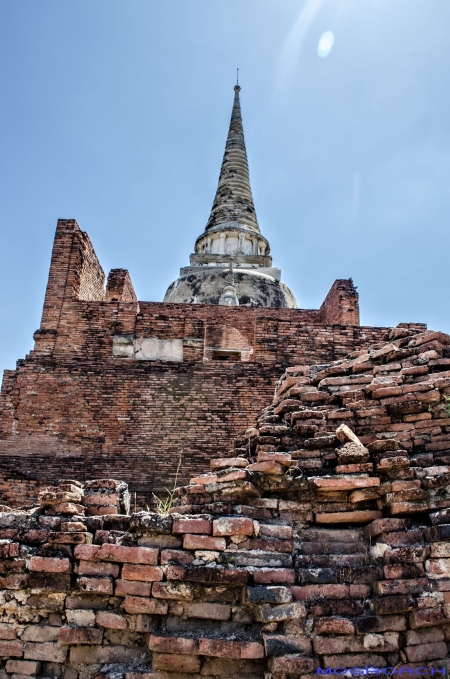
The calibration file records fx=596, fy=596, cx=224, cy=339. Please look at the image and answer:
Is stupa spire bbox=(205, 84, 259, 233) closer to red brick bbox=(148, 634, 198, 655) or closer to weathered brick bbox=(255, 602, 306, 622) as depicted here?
weathered brick bbox=(255, 602, 306, 622)

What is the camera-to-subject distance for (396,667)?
372 cm

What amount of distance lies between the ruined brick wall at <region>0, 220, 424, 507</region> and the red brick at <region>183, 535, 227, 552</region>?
17.4 feet

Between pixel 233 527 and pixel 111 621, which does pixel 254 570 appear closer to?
Answer: pixel 233 527

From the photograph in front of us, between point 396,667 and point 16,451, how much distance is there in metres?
7.78

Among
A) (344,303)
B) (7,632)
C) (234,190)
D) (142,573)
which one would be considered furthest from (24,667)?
(234,190)

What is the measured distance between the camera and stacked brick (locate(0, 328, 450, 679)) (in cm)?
380

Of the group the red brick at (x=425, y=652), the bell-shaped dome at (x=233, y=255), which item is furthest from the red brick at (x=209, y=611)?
the bell-shaped dome at (x=233, y=255)

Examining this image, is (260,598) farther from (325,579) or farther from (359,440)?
(359,440)

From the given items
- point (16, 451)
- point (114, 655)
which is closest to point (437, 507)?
point (114, 655)

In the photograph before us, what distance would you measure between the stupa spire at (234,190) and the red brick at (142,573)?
63.4 ft

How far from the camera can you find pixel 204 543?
161 inches

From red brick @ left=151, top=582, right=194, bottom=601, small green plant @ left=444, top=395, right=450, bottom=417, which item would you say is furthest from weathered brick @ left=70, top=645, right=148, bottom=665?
small green plant @ left=444, top=395, right=450, bottom=417

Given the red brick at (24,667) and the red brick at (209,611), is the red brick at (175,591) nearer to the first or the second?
the red brick at (209,611)

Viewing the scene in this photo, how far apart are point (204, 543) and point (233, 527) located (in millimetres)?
226
